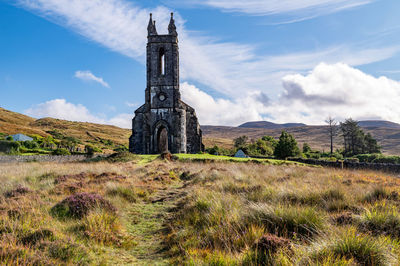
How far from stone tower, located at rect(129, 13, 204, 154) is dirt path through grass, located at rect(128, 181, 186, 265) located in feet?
75.8

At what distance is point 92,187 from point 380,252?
28.7ft

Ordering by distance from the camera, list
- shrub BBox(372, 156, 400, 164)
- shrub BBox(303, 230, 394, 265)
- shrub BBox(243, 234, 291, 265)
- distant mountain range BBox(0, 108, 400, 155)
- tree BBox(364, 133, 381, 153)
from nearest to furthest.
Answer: shrub BBox(303, 230, 394, 265) < shrub BBox(243, 234, 291, 265) < shrub BBox(372, 156, 400, 164) < tree BBox(364, 133, 381, 153) < distant mountain range BBox(0, 108, 400, 155)

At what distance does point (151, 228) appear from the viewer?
5.92 m

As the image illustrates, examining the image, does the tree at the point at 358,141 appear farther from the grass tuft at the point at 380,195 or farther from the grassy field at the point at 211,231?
the grassy field at the point at 211,231

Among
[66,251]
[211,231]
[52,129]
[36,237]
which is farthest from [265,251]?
[52,129]

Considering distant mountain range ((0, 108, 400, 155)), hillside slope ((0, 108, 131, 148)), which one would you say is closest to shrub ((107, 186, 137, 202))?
distant mountain range ((0, 108, 400, 155))

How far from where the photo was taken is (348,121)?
216ft

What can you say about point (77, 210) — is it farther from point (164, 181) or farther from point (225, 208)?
point (164, 181)

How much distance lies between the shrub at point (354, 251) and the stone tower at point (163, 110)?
28.7 meters

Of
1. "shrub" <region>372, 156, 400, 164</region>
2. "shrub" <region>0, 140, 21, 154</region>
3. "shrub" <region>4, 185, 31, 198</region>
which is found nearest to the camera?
"shrub" <region>4, 185, 31, 198</region>

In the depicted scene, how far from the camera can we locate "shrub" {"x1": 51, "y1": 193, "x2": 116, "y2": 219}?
18.9ft

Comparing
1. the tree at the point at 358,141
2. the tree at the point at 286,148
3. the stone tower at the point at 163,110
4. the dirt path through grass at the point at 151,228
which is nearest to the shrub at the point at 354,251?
the dirt path through grass at the point at 151,228

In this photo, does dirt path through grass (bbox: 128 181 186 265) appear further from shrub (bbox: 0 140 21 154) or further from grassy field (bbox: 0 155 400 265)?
shrub (bbox: 0 140 21 154)

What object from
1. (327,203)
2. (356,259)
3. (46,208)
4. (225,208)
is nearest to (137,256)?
(225,208)
